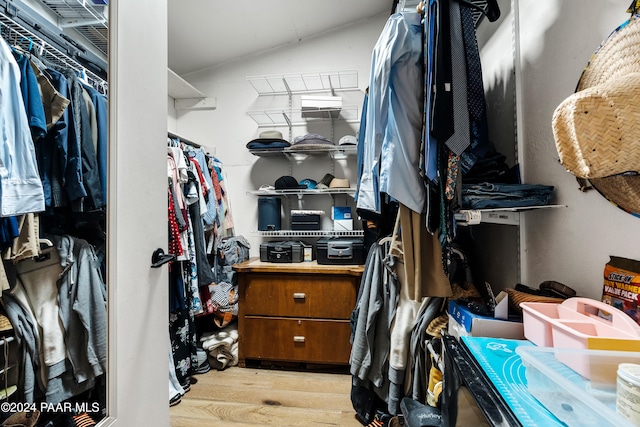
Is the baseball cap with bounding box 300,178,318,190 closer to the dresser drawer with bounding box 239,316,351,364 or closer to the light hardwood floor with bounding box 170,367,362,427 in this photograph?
the dresser drawer with bounding box 239,316,351,364

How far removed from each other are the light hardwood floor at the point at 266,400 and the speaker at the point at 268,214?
106 centimetres

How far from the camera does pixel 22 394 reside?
616 mm

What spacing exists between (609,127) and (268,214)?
210 cm

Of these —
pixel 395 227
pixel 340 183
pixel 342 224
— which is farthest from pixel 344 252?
pixel 395 227

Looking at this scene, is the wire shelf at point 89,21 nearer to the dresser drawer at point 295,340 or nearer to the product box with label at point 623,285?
the product box with label at point 623,285

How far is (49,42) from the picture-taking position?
0.73 metres

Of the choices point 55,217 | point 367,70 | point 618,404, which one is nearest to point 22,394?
point 55,217

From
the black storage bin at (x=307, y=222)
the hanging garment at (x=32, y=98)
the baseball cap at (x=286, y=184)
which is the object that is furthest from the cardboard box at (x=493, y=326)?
the baseball cap at (x=286, y=184)

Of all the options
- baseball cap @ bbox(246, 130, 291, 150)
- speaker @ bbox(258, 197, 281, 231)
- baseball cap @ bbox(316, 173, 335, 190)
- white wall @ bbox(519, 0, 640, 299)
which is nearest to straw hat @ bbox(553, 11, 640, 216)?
white wall @ bbox(519, 0, 640, 299)

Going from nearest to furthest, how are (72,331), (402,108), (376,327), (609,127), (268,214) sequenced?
(609,127), (72,331), (402,108), (376,327), (268,214)

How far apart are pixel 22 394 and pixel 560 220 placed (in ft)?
4.85

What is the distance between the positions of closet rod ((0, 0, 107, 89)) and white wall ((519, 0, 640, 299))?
4.40 feet

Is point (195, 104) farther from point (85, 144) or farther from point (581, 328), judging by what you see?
point (581, 328)

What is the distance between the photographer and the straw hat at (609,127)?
504 millimetres
